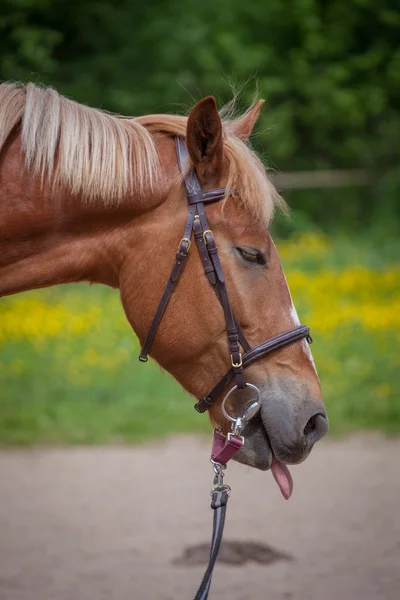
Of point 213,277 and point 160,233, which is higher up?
point 160,233

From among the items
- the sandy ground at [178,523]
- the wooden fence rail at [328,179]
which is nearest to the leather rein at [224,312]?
the sandy ground at [178,523]

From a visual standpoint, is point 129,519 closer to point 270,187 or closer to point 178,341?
point 178,341

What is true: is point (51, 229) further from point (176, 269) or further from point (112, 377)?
point (112, 377)

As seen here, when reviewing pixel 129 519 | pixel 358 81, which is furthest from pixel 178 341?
pixel 358 81

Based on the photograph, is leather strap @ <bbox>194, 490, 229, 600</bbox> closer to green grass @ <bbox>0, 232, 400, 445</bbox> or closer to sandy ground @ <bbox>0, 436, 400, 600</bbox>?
sandy ground @ <bbox>0, 436, 400, 600</bbox>

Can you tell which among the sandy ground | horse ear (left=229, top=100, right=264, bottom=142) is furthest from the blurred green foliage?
horse ear (left=229, top=100, right=264, bottom=142)

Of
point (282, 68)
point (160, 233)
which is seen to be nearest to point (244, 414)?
point (160, 233)

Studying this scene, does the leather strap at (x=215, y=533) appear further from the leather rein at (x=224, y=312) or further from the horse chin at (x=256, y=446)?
the horse chin at (x=256, y=446)

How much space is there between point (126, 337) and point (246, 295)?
5758mm

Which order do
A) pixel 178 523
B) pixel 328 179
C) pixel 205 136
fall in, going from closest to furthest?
pixel 205 136 < pixel 178 523 < pixel 328 179

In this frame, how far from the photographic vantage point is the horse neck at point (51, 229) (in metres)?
2.46

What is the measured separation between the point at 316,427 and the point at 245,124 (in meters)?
1.15

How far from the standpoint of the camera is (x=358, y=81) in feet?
46.0

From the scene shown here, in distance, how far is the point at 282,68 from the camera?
562 inches
